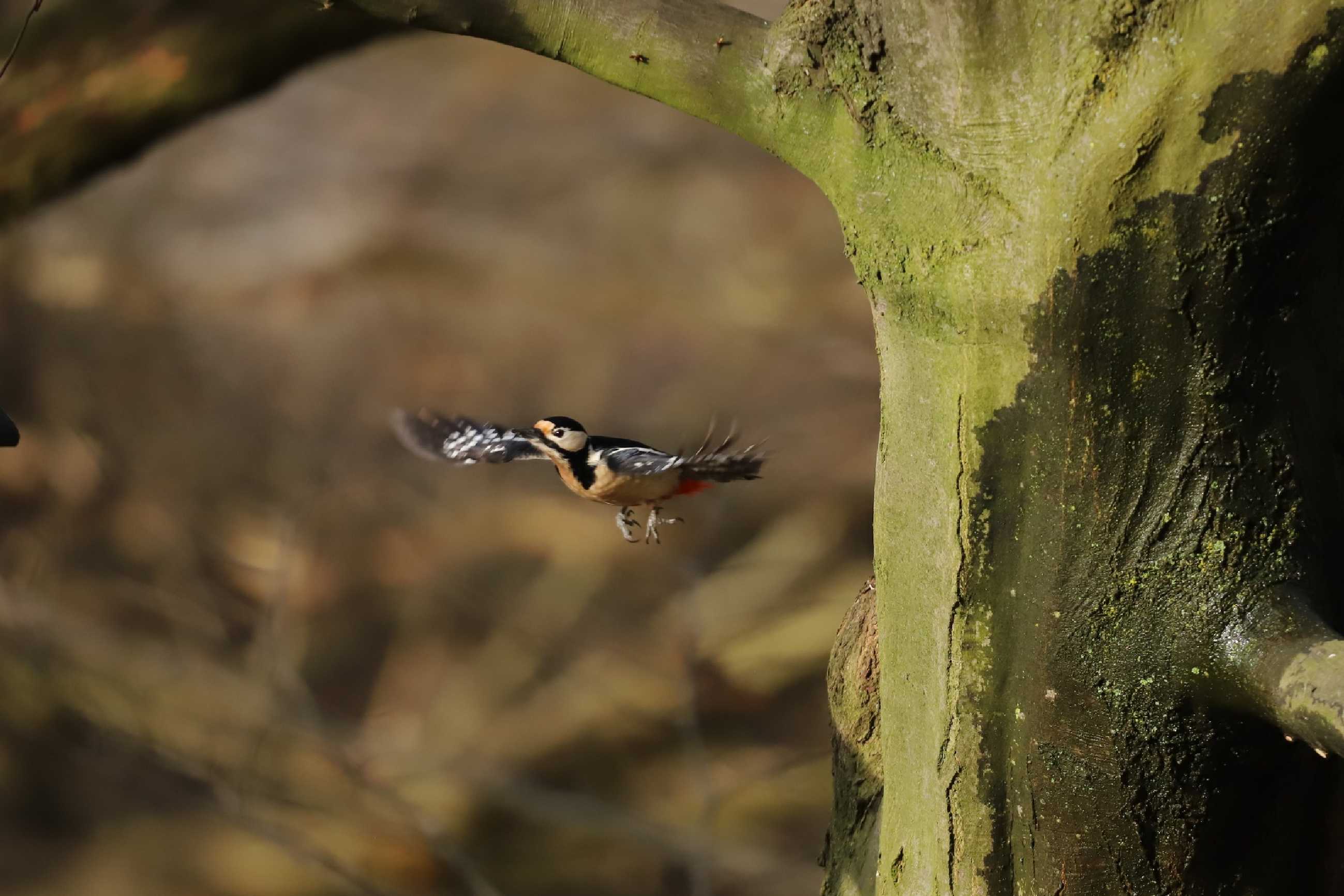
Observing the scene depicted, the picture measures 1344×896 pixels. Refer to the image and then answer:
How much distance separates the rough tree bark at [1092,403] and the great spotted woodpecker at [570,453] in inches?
14.2

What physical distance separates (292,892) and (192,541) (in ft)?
2.38

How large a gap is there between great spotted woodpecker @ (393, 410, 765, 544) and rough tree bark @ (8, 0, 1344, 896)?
362 millimetres

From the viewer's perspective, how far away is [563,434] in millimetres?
1144

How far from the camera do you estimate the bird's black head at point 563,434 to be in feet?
3.75

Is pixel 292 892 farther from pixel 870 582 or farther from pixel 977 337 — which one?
pixel 977 337

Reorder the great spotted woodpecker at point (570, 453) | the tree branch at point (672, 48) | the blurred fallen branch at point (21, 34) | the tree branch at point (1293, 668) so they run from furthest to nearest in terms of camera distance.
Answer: the great spotted woodpecker at point (570, 453) < the blurred fallen branch at point (21, 34) < the tree branch at point (672, 48) < the tree branch at point (1293, 668)

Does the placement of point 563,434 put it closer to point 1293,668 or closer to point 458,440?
point 458,440

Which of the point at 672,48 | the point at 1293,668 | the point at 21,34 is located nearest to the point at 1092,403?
the point at 1293,668

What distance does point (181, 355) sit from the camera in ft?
8.13

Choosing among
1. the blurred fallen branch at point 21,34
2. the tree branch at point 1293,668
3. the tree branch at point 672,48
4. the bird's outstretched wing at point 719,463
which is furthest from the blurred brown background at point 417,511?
the tree branch at point 1293,668

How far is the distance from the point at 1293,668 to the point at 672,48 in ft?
1.53

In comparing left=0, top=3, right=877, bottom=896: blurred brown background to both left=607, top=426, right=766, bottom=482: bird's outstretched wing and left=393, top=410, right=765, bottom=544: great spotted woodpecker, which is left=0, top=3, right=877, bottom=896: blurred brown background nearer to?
left=393, top=410, right=765, bottom=544: great spotted woodpecker

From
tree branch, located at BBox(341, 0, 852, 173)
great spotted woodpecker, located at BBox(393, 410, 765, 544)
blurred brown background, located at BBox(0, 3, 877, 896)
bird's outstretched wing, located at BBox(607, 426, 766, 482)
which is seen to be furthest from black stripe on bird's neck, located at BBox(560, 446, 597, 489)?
blurred brown background, located at BBox(0, 3, 877, 896)

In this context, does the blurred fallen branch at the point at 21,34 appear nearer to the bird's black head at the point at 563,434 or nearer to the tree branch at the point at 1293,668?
the bird's black head at the point at 563,434
